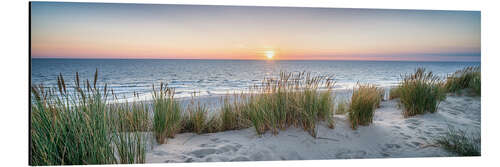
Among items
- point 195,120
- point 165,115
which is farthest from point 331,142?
point 165,115

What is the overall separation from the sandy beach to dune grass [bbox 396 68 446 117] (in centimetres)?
15

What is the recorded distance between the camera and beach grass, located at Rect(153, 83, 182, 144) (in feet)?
8.51

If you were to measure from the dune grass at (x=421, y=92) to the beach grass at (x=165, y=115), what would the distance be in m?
2.63

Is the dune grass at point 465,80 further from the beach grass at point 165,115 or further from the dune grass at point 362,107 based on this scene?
the beach grass at point 165,115

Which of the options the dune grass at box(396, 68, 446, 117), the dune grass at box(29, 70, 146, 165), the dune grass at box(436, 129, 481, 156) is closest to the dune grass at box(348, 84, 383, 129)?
the dune grass at box(396, 68, 446, 117)

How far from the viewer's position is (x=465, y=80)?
3328 mm

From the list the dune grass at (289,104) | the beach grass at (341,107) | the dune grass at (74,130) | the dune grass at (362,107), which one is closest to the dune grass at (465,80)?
the dune grass at (362,107)

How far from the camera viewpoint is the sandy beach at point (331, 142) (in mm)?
2525

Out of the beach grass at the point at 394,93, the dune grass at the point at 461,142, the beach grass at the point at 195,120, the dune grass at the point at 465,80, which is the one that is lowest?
the dune grass at the point at 461,142

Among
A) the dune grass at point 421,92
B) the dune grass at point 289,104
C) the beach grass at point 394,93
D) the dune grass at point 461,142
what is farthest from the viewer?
the beach grass at point 394,93

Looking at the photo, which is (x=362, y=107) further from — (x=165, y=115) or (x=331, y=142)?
(x=165, y=115)

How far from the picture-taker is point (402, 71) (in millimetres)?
3381
